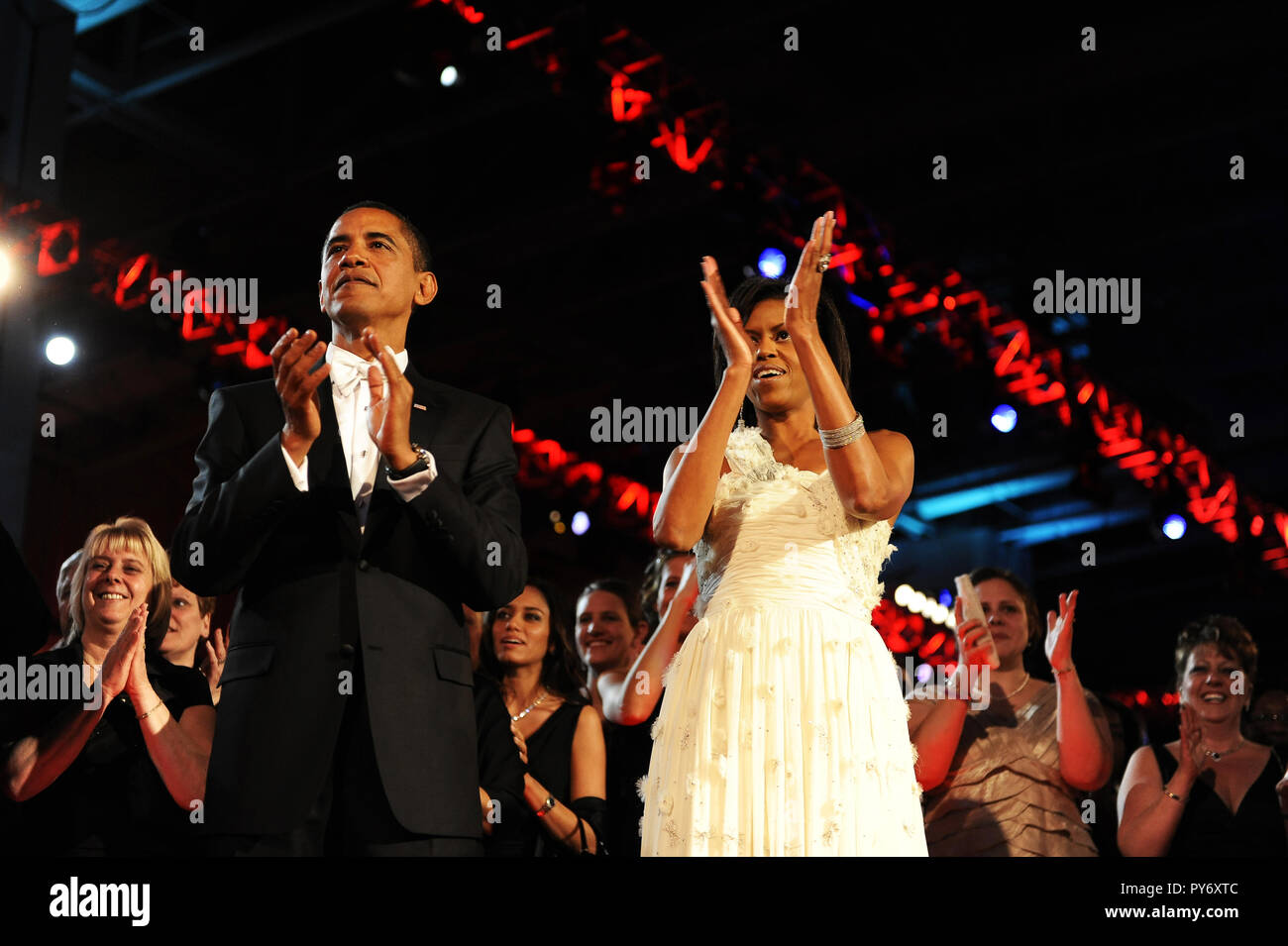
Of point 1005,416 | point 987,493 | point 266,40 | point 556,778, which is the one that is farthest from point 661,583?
point 987,493

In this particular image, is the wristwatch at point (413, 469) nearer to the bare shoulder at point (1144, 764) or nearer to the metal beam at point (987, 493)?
the bare shoulder at point (1144, 764)

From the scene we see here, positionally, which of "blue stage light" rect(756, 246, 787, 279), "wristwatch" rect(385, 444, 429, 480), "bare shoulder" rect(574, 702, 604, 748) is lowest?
"bare shoulder" rect(574, 702, 604, 748)

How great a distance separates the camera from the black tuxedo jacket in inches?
72.1

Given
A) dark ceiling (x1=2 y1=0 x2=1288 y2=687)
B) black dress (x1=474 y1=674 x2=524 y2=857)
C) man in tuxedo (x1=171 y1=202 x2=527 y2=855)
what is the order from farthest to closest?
1. dark ceiling (x1=2 y1=0 x2=1288 y2=687)
2. black dress (x1=474 y1=674 x2=524 y2=857)
3. man in tuxedo (x1=171 y1=202 x2=527 y2=855)

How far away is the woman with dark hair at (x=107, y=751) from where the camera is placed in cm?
263

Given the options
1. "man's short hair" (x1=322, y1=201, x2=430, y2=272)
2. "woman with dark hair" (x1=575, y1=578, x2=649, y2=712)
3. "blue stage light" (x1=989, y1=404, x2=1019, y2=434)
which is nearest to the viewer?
"man's short hair" (x1=322, y1=201, x2=430, y2=272)

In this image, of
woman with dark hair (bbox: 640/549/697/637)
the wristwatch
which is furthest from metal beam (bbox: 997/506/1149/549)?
the wristwatch

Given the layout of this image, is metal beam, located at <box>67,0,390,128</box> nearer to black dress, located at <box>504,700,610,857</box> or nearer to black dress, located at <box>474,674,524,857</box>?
black dress, located at <box>504,700,610,857</box>

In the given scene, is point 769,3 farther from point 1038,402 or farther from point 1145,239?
point 1145,239

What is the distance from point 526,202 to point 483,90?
108cm

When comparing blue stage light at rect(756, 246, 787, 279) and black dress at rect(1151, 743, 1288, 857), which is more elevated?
blue stage light at rect(756, 246, 787, 279)

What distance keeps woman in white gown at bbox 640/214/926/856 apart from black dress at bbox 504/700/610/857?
2.92 feet

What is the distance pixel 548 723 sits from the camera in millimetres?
3383

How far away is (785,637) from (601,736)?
1.19 m
